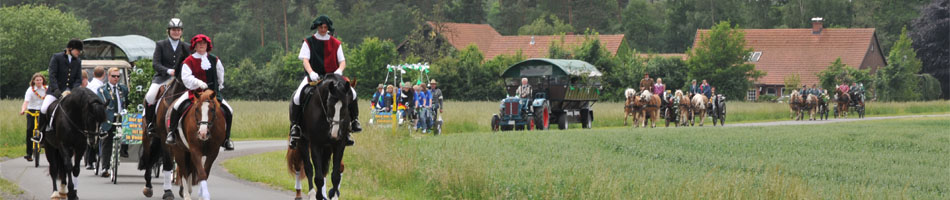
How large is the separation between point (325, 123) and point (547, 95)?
21383 mm

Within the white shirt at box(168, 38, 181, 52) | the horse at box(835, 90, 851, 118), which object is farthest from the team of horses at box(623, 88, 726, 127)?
the white shirt at box(168, 38, 181, 52)

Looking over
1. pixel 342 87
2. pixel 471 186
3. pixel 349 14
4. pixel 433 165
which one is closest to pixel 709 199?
pixel 471 186

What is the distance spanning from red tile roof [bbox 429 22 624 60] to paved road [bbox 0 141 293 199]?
53.2 metres

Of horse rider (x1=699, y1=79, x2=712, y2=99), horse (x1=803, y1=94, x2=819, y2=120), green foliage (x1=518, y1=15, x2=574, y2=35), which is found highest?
green foliage (x1=518, y1=15, x2=574, y2=35)

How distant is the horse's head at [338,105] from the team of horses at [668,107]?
23.8 m

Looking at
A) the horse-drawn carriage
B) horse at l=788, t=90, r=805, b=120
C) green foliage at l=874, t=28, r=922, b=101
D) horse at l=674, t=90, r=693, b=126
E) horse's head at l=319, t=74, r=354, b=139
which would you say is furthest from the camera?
green foliage at l=874, t=28, r=922, b=101

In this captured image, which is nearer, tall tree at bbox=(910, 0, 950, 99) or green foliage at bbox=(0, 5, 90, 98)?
green foliage at bbox=(0, 5, 90, 98)

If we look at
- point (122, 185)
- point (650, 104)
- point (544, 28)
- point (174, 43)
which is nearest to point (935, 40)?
point (544, 28)

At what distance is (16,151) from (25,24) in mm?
40495

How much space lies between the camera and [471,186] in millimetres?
12703

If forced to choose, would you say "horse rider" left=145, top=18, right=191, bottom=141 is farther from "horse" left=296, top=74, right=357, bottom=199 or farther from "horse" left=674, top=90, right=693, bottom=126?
"horse" left=674, top=90, right=693, bottom=126

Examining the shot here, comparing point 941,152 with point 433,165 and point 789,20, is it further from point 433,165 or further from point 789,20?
point 789,20

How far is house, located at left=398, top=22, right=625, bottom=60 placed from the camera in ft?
240

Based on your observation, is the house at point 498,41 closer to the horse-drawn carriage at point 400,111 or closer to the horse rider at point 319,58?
the horse-drawn carriage at point 400,111
